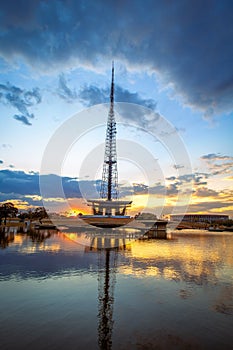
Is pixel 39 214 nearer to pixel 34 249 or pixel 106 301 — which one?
pixel 34 249

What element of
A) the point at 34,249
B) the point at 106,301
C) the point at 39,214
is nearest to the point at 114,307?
the point at 106,301

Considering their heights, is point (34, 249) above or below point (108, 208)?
below

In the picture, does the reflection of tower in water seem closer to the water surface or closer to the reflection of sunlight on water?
the water surface

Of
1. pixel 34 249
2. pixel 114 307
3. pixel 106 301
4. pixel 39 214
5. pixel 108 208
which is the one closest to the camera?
pixel 114 307

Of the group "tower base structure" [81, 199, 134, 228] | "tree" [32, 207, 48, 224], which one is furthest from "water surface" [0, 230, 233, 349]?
"tree" [32, 207, 48, 224]

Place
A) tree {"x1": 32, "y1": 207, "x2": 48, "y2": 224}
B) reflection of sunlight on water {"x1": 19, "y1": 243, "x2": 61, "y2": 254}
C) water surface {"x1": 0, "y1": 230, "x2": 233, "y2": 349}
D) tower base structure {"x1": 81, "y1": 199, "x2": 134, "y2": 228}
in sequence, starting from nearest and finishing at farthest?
water surface {"x1": 0, "y1": 230, "x2": 233, "y2": 349} < reflection of sunlight on water {"x1": 19, "y1": 243, "x2": 61, "y2": 254} < tower base structure {"x1": 81, "y1": 199, "x2": 134, "y2": 228} < tree {"x1": 32, "y1": 207, "x2": 48, "y2": 224}

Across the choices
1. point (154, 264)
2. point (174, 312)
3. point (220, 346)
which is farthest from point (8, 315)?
point (154, 264)

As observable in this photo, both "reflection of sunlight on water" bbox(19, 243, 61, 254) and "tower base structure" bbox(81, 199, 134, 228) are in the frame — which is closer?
"reflection of sunlight on water" bbox(19, 243, 61, 254)

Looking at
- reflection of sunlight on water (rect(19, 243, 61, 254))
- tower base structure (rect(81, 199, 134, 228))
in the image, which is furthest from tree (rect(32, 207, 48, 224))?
reflection of sunlight on water (rect(19, 243, 61, 254))

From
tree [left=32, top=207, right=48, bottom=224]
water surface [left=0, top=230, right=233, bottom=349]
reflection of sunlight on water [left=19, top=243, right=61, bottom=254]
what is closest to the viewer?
water surface [left=0, top=230, right=233, bottom=349]

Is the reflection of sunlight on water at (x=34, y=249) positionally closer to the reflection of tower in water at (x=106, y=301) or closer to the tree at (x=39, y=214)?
the reflection of tower in water at (x=106, y=301)

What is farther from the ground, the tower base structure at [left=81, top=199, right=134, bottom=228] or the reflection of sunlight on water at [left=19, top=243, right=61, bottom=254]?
the tower base structure at [left=81, top=199, right=134, bottom=228]

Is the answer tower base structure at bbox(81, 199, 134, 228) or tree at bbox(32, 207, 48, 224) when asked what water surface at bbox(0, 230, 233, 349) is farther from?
tree at bbox(32, 207, 48, 224)

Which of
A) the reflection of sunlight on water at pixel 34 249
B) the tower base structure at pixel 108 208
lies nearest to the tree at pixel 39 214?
the tower base structure at pixel 108 208
